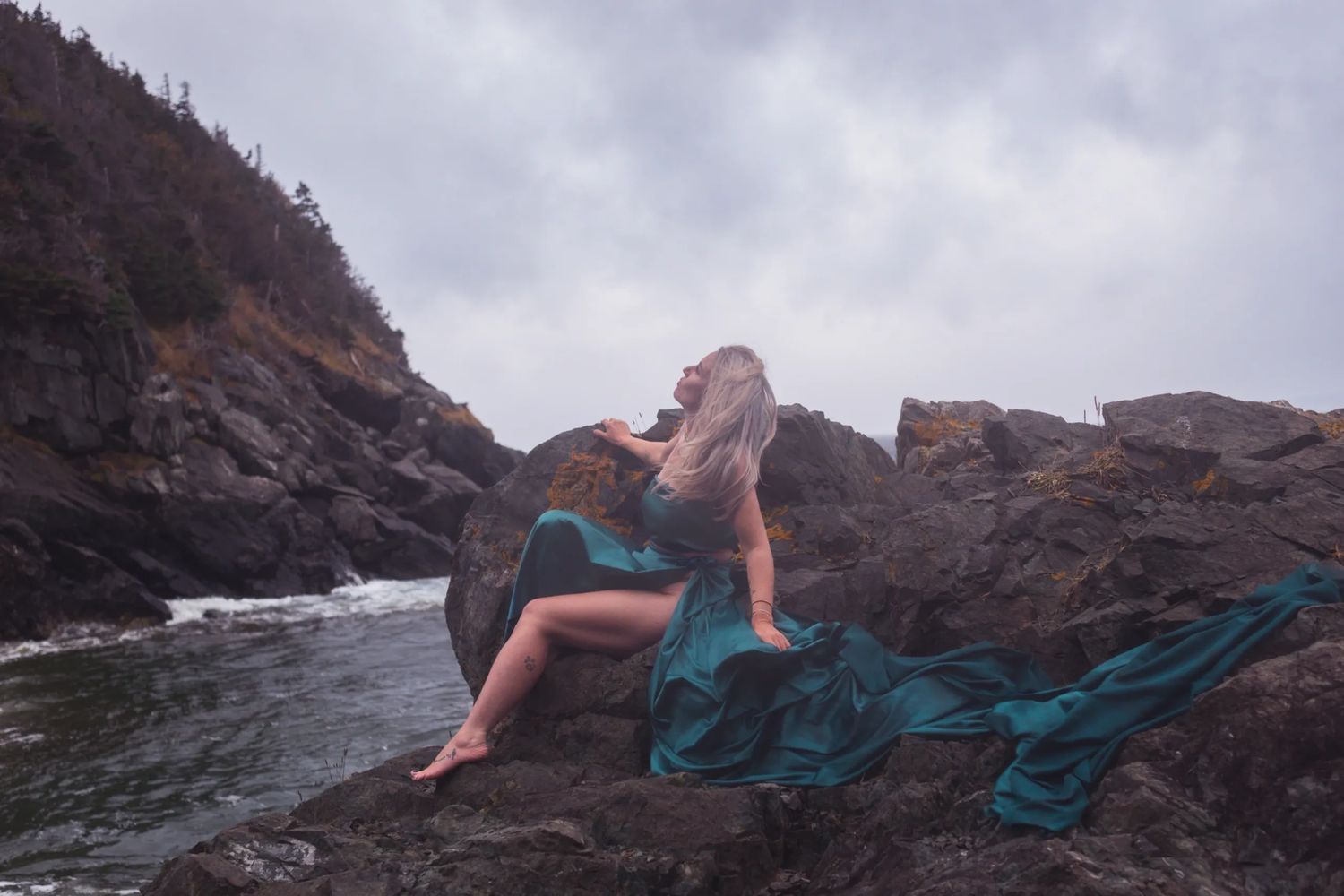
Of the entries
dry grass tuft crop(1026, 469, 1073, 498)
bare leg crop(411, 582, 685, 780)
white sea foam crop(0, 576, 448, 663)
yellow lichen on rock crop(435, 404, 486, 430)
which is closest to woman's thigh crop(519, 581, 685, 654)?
bare leg crop(411, 582, 685, 780)

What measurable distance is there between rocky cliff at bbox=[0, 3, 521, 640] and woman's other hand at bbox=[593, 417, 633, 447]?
552 inches

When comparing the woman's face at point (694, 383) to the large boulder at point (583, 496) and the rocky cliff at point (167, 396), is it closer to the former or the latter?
the large boulder at point (583, 496)

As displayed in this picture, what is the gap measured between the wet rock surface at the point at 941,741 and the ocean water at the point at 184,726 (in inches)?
121

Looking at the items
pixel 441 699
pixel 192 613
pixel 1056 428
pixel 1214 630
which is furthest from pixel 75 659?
pixel 1214 630

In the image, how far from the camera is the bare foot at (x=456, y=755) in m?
4.18

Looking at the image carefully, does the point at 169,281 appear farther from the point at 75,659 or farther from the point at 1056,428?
the point at 1056,428

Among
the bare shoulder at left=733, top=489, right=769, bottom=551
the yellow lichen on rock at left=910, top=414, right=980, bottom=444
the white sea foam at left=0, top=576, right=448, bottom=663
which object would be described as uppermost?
the yellow lichen on rock at left=910, top=414, right=980, bottom=444

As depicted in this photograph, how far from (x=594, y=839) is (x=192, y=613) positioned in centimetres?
1746

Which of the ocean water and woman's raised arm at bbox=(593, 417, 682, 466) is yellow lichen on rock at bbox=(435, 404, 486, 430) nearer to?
the ocean water

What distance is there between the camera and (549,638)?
14.9 ft

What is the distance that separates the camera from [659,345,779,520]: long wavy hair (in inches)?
180

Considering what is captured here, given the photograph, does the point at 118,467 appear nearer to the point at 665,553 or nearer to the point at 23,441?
the point at 23,441

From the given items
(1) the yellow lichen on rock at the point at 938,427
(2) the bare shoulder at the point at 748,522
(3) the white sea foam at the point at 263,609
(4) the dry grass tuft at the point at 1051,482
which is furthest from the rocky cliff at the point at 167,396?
(4) the dry grass tuft at the point at 1051,482

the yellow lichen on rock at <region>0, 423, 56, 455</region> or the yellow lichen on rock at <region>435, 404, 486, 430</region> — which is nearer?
the yellow lichen on rock at <region>0, 423, 56, 455</region>
